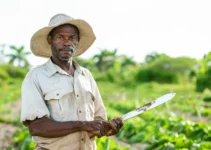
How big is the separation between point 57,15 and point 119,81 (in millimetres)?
37065

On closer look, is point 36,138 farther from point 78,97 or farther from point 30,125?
point 78,97

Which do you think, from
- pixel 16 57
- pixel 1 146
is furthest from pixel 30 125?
pixel 16 57

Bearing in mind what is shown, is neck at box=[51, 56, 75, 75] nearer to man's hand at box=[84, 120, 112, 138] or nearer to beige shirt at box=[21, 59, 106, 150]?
beige shirt at box=[21, 59, 106, 150]

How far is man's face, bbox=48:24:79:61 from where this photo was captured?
2.85 meters

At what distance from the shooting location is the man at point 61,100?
2.74 m

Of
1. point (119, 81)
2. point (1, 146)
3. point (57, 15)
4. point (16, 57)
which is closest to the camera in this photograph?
point (57, 15)

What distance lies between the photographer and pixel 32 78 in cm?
281

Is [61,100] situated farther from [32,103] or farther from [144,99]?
[144,99]

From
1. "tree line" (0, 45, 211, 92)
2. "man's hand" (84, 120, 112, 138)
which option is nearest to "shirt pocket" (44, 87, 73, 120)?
"man's hand" (84, 120, 112, 138)

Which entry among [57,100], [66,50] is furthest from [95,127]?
[66,50]

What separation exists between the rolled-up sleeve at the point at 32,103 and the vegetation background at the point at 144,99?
221 cm

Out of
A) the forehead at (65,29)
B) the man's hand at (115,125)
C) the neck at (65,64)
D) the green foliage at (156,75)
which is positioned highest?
the forehead at (65,29)

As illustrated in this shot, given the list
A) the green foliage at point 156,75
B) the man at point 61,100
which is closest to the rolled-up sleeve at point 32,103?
the man at point 61,100

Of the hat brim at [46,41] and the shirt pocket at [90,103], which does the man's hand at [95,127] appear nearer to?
the shirt pocket at [90,103]
